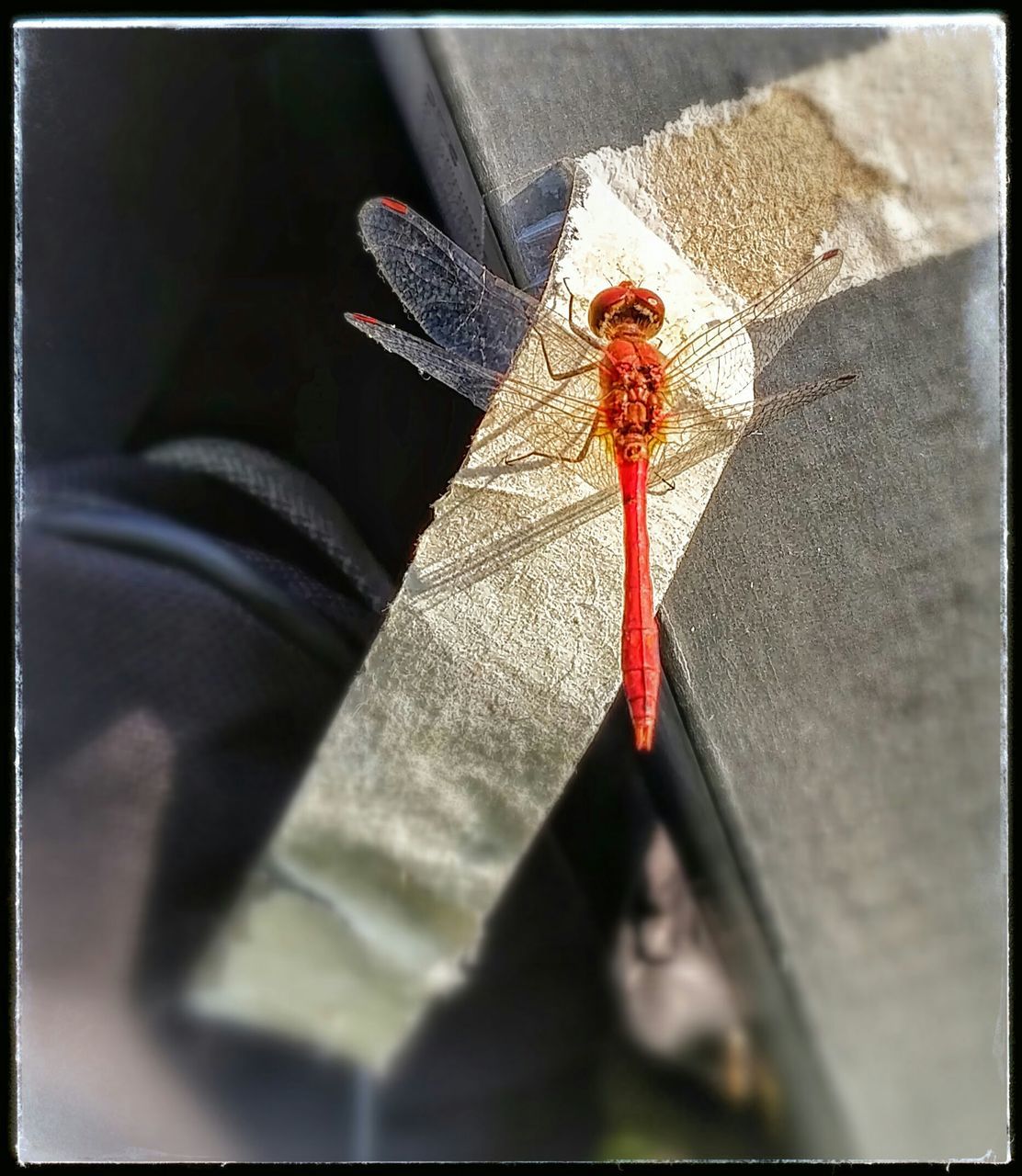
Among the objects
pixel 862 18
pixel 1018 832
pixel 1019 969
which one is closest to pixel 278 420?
pixel 862 18

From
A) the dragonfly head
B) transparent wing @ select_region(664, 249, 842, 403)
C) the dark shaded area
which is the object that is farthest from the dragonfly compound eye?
the dark shaded area

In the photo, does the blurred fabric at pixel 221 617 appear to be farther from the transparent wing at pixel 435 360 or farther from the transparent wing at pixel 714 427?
the transparent wing at pixel 714 427

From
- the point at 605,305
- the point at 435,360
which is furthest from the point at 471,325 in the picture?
the point at 605,305

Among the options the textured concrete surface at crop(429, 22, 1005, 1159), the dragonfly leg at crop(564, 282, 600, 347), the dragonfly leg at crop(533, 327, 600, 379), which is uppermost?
the dragonfly leg at crop(564, 282, 600, 347)

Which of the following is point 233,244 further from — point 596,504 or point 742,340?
point 742,340

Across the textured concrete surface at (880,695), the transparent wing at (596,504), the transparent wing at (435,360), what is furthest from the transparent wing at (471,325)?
the textured concrete surface at (880,695)

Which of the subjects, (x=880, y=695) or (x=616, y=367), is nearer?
(x=616, y=367)

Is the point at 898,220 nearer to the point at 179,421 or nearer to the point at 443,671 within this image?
the point at 443,671

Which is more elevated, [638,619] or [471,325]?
[471,325]

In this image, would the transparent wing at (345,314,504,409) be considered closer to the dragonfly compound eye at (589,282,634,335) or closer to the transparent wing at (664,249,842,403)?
the dragonfly compound eye at (589,282,634,335)
